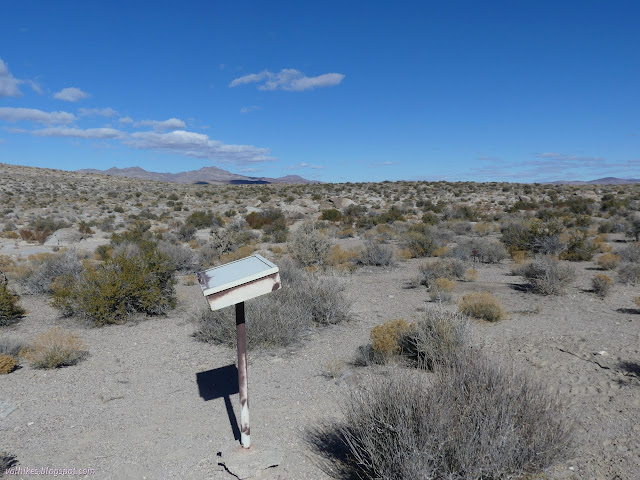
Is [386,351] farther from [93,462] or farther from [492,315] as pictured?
[93,462]

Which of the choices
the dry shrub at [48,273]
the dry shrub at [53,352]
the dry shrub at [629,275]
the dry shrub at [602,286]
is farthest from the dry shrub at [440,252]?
→ the dry shrub at [53,352]

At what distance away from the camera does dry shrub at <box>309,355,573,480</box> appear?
10.2ft

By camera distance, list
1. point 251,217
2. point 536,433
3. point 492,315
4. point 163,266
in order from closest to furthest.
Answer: point 536,433 → point 492,315 → point 163,266 → point 251,217

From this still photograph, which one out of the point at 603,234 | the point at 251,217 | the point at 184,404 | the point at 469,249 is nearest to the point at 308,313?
the point at 184,404

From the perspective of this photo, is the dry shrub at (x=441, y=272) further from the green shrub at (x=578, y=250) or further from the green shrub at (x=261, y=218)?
the green shrub at (x=261, y=218)

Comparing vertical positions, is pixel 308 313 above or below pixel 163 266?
below

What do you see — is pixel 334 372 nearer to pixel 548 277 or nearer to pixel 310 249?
pixel 548 277

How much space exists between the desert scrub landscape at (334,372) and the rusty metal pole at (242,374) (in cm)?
24

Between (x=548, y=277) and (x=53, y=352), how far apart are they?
10480 mm

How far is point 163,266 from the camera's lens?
9742mm

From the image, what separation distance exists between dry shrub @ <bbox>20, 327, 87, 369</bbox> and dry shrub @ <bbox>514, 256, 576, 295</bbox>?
9.97 metres

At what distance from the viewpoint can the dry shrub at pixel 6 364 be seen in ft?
20.3

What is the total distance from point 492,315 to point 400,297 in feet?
8.68

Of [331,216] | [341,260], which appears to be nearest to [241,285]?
[341,260]
